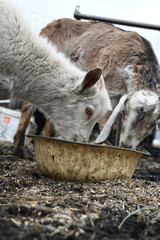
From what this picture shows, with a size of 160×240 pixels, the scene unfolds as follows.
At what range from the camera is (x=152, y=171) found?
600 cm

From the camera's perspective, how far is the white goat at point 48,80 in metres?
4.10

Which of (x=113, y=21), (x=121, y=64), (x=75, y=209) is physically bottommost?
(x=75, y=209)

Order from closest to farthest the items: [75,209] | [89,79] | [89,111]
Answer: [75,209] < [89,79] < [89,111]

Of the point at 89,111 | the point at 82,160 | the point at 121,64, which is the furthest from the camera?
the point at 121,64

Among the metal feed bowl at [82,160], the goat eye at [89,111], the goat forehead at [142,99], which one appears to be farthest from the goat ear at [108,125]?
the metal feed bowl at [82,160]

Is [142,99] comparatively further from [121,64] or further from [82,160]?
[82,160]

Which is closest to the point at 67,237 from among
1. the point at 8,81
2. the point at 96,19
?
the point at 8,81

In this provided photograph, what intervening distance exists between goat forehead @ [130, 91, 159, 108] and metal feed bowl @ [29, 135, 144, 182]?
1428 millimetres

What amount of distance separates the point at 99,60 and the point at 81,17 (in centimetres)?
214

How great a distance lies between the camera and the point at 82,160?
360 centimetres

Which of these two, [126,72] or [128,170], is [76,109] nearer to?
[128,170]

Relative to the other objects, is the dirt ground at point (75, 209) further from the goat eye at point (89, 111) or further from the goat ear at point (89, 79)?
the goat ear at point (89, 79)

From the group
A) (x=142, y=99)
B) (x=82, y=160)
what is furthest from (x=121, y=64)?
(x=82, y=160)

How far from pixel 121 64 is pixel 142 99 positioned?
1.27m
